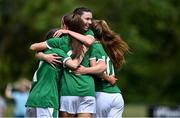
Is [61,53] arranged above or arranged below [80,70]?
above

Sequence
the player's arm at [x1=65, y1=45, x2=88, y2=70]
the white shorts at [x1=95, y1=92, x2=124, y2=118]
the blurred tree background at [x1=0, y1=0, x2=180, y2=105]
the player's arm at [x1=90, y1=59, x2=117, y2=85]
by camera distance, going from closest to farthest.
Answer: the player's arm at [x1=65, y1=45, x2=88, y2=70] < the player's arm at [x1=90, y1=59, x2=117, y2=85] < the white shorts at [x1=95, y1=92, x2=124, y2=118] < the blurred tree background at [x1=0, y1=0, x2=180, y2=105]

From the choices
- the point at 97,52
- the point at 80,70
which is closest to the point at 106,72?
the point at 97,52

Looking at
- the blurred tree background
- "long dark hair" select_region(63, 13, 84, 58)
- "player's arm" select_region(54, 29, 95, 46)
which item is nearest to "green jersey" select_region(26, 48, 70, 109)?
"long dark hair" select_region(63, 13, 84, 58)

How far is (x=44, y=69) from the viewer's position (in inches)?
354

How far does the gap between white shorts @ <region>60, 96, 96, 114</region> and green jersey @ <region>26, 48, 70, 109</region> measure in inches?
3.2

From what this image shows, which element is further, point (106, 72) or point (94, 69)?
point (106, 72)

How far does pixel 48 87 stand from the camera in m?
8.95

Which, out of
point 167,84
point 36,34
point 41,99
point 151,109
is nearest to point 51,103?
point 41,99

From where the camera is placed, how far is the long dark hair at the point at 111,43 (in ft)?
31.0

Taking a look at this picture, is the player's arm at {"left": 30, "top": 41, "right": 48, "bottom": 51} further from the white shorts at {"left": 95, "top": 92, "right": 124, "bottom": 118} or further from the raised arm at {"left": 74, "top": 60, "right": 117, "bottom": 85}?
the white shorts at {"left": 95, "top": 92, "right": 124, "bottom": 118}

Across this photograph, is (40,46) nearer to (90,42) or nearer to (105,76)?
(90,42)

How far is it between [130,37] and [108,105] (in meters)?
31.7

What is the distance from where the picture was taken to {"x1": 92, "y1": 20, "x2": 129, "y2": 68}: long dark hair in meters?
9.45

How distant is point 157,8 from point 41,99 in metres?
33.8
